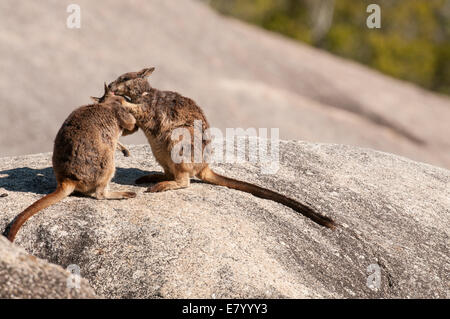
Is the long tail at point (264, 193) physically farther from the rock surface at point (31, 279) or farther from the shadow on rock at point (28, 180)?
the rock surface at point (31, 279)

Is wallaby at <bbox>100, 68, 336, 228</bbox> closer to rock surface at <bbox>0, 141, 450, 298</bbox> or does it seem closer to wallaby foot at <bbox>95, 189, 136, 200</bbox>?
rock surface at <bbox>0, 141, 450, 298</bbox>

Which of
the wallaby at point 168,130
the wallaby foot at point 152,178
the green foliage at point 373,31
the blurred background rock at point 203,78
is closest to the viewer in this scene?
the wallaby at point 168,130

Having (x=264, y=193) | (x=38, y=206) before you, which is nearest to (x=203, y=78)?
(x=264, y=193)

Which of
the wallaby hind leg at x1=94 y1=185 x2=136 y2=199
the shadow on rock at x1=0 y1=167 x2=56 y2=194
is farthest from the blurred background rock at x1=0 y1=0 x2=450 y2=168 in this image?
the wallaby hind leg at x1=94 y1=185 x2=136 y2=199

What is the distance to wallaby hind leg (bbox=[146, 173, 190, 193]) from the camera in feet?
24.6

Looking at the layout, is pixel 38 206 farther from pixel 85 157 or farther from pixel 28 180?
pixel 28 180

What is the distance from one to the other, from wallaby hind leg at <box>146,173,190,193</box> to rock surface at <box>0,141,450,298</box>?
A: 0.26 feet

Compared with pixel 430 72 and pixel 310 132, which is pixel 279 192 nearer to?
pixel 310 132

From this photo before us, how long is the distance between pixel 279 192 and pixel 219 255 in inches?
80.9

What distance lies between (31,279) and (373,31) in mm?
40725

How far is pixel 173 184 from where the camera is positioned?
7570mm

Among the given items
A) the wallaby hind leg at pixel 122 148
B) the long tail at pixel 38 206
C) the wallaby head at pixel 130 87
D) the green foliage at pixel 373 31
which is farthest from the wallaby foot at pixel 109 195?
the green foliage at pixel 373 31

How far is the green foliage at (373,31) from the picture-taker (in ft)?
135

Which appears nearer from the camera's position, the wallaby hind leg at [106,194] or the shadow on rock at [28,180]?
the wallaby hind leg at [106,194]
